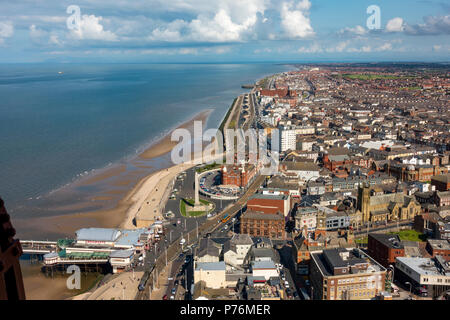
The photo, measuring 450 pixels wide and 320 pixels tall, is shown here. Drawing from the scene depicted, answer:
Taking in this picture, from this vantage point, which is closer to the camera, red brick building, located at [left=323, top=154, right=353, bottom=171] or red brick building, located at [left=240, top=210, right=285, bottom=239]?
red brick building, located at [left=240, top=210, right=285, bottom=239]

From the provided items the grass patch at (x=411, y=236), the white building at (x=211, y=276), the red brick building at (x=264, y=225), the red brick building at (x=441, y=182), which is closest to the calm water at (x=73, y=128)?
the red brick building at (x=264, y=225)

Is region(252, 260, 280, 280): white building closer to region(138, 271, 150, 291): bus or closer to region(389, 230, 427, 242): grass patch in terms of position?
region(138, 271, 150, 291): bus

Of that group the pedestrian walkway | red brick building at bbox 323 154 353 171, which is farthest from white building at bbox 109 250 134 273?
red brick building at bbox 323 154 353 171

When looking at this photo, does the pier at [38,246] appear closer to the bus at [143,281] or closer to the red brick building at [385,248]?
the bus at [143,281]

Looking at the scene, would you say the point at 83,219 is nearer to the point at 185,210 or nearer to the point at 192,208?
the point at 185,210

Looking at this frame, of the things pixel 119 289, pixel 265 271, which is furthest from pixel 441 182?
pixel 119 289
